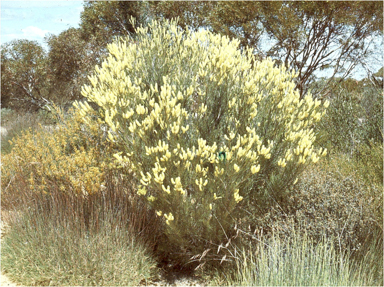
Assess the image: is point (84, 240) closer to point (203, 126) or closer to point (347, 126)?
point (203, 126)

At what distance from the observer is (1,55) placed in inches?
603

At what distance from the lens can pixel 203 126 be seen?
404 centimetres

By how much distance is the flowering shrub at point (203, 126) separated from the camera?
361 cm

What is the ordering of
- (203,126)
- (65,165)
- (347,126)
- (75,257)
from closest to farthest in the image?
(75,257)
(203,126)
(65,165)
(347,126)

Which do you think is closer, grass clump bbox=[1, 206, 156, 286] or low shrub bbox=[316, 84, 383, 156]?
grass clump bbox=[1, 206, 156, 286]

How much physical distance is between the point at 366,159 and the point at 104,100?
A: 4.34 m

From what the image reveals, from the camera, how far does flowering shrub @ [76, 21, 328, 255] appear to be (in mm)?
3613

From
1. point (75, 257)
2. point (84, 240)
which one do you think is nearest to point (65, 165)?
point (84, 240)

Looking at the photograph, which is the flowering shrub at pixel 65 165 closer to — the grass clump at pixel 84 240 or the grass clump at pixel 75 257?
the grass clump at pixel 84 240

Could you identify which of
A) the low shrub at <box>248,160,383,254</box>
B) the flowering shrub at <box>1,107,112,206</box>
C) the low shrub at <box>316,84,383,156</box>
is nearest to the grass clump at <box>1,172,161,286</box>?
the flowering shrub at <box>1,107,112,206</box>

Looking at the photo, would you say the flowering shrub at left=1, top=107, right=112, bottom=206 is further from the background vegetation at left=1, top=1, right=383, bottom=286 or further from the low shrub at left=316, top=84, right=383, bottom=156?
the low shrub at left=316, top=84, right=383, bottom=156

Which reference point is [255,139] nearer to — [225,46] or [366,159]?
[225,46]

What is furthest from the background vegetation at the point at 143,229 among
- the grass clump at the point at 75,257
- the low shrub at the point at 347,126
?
the low shrub at the point at 347,126

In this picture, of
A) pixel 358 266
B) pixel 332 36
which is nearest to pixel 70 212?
pixel 358 266
